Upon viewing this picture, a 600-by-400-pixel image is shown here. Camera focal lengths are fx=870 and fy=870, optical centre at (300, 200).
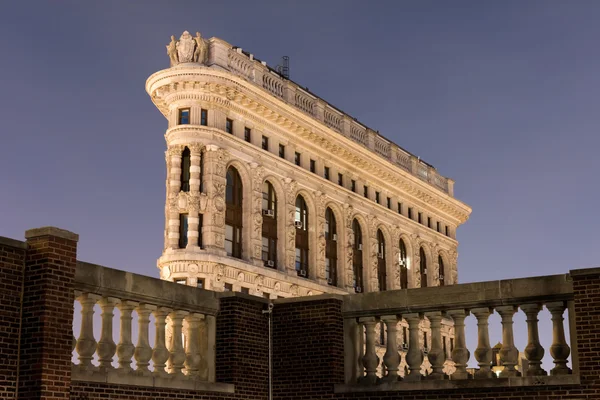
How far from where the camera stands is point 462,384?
16.4 meters

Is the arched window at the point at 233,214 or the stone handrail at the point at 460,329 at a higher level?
the arched window at the point at 233,214

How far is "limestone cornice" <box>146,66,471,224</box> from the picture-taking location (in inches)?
2259

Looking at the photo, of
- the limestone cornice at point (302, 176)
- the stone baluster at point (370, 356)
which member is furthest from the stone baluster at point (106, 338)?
A: the limestone cornice at point (302, 176)

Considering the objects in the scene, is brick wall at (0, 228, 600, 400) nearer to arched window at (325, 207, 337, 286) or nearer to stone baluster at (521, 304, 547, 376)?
stone baluster at (521, 304, 547, 376)

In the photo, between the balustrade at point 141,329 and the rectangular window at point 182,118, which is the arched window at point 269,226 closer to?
the rectangular window at point 182,118

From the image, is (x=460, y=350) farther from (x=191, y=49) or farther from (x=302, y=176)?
(x=302, y=176)

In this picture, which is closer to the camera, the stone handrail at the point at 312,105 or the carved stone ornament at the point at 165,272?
the carved stone ornament at the point at 165,272

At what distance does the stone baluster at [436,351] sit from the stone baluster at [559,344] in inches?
83.4

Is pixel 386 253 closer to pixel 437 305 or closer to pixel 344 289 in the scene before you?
pixel 344 289

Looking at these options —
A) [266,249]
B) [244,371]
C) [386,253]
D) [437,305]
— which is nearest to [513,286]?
[437,305]

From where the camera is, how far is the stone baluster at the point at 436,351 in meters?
16.9

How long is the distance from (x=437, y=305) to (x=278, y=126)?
4797 centimetres

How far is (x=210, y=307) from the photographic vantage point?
18.0 m

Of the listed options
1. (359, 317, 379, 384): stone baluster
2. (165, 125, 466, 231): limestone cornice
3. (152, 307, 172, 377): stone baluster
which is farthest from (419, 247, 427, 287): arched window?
(152, 307, 172, 377): stone baluster
